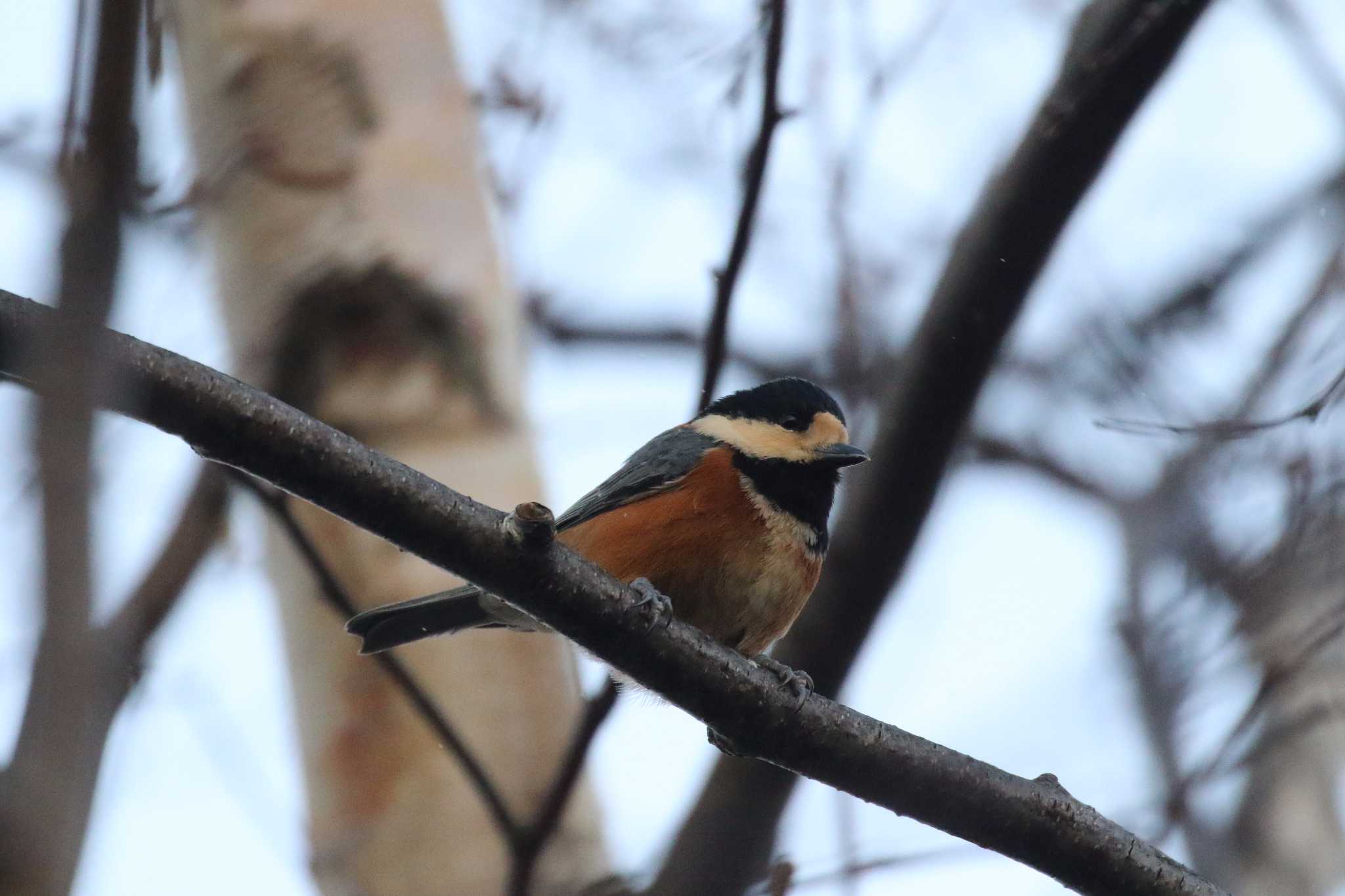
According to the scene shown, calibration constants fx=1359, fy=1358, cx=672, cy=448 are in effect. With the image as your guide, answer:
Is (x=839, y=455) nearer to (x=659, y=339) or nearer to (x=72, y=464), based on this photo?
Result: (x=72, y=464)

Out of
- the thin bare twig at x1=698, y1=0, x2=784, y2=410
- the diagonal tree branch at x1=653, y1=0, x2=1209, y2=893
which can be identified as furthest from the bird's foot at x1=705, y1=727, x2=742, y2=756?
the thin bare twig at x1=698, y1=0, x2=784, y2=410

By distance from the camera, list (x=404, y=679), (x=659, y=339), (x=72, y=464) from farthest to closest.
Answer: (x=659, y=339) → (x=404, y=679) → (x=72, y=464)

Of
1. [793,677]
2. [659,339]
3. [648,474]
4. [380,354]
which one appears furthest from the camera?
[659,339]

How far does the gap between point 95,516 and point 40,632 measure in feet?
0.46

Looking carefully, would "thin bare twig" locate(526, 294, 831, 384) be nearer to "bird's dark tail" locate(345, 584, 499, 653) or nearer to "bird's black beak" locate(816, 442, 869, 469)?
"bird's black beak" locate(816, 442, 869, 469)

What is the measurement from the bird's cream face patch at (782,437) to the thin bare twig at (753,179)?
3.46 ft

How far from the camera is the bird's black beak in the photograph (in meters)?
4.01

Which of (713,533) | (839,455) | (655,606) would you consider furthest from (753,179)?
(839,455)

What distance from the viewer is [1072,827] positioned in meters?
2.72

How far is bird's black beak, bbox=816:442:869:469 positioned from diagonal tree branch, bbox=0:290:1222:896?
1276 mm

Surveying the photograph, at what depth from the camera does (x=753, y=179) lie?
9.61 feet

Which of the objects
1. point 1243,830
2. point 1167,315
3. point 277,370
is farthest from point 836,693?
point 1243,830

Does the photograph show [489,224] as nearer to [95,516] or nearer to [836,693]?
[836,693]

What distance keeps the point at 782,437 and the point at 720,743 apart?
A: 1353 mm
